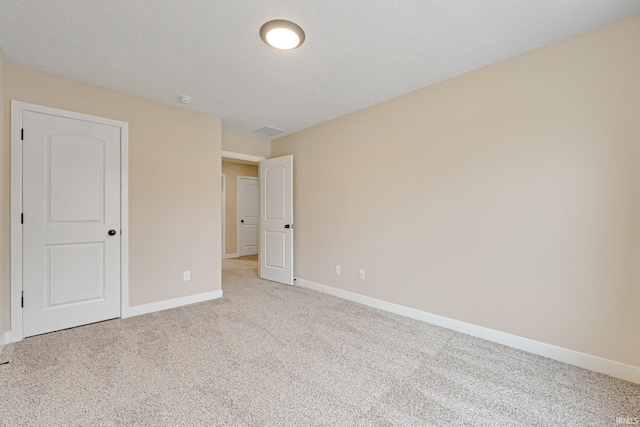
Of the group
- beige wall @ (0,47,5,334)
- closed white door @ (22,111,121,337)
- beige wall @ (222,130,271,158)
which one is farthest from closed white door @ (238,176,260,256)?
beige wall @ (0,47,5,334)

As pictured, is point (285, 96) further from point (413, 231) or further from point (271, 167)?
point (413, 231)

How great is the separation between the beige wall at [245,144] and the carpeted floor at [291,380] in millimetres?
2677

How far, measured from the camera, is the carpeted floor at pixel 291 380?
5.02ft

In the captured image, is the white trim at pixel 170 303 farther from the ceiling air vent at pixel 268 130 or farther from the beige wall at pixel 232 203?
the beige wall at pixel 232 203

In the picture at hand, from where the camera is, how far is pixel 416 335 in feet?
8.39

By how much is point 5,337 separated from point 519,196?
451 centimetres

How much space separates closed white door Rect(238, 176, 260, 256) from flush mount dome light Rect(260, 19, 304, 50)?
17.4 feet

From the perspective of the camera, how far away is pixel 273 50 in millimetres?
2199

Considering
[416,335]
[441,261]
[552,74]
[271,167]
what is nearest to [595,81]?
[552,74]

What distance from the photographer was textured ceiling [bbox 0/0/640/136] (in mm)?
1754

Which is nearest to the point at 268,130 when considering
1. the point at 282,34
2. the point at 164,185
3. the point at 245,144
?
the point at 245,144

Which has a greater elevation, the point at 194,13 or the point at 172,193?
the point at 194,13

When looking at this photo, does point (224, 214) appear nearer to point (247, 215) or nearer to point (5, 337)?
point (247, 215)

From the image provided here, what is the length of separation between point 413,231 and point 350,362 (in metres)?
1.52
